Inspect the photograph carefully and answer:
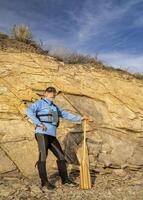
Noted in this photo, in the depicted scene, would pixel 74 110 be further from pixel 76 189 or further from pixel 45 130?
pixel 76 189

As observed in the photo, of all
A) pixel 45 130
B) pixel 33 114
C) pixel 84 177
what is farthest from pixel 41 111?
pixel 84 177

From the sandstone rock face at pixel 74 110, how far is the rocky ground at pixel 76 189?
425mm

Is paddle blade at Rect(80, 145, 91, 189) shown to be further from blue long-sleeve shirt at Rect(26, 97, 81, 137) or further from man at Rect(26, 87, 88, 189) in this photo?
blue long-sleeve shirt at Rect(26, 97, 81, 137)

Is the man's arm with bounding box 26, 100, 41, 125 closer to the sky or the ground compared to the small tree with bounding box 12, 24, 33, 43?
closer to the ground

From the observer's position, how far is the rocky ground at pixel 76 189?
715 cm

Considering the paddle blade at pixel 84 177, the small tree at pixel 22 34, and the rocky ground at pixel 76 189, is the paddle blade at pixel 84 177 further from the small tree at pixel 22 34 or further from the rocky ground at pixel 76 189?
the small tree at pixel 22 34

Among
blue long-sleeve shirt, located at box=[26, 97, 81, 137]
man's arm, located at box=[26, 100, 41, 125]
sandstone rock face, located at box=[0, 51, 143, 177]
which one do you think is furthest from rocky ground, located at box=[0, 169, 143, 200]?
man's arm, located at box=[26, 100, 41, 125]

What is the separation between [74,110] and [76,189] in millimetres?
2897

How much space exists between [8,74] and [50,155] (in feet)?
7.41

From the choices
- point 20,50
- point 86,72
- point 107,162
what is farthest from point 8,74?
point 107,162

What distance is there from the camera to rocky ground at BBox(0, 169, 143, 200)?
7153mm

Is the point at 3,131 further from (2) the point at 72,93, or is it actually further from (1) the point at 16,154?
(2) the point at 72,93

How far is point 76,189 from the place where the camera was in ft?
25.0

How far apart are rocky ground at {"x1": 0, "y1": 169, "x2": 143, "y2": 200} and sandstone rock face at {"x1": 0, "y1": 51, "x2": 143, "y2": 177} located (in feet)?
1.39
